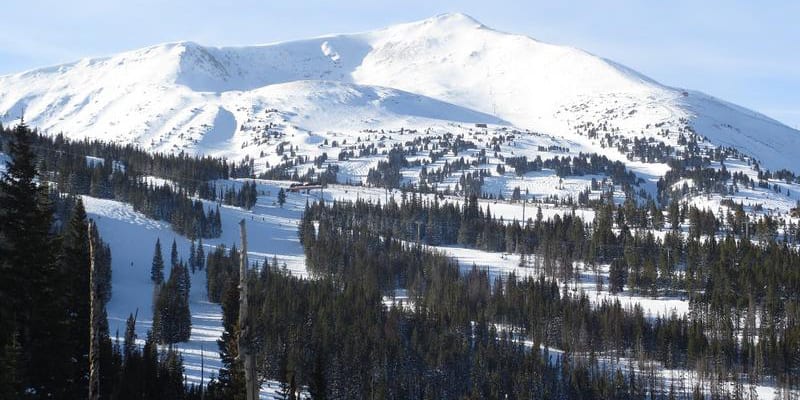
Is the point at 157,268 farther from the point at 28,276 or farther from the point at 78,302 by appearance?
the point at 28,276

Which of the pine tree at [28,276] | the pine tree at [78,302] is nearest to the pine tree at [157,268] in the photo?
the pine tree at [78,302]

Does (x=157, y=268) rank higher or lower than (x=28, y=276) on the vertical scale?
lower

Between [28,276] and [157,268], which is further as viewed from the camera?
[157,268]

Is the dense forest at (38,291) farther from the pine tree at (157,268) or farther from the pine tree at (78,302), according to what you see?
the pine tree at (157,268)

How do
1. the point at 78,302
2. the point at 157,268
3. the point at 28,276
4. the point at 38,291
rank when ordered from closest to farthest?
1. the point at 28,276
2. the point at 38,291
3. the point at 78,302
4. the point at 157,268

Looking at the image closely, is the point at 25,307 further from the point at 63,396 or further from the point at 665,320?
the point at 665,320

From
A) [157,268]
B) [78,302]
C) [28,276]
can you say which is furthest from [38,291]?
[157,268]

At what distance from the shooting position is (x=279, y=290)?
163000mm

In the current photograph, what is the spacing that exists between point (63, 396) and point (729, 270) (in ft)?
622

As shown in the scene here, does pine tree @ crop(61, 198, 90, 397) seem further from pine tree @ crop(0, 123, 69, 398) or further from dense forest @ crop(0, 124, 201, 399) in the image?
pine tree @ crop(0, 123, 69, 398)

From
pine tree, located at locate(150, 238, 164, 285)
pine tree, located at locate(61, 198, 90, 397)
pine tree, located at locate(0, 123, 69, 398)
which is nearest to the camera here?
pine tree, located at locate(0, 123, 69, 398)

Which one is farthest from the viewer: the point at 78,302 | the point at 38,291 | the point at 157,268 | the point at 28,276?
the point at 157,268

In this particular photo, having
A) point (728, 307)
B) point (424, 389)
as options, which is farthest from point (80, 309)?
point (728, 307)

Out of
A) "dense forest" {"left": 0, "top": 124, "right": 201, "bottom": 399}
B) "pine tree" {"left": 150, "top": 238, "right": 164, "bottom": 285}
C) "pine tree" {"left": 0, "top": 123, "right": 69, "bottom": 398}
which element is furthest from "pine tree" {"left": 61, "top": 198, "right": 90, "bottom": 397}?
"pine tree" {"left": 150, "top": 238, "right": 164, "bottom": 285}
